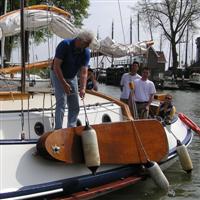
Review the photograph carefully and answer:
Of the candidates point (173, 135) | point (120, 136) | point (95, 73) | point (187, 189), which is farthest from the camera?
point (95, 73)

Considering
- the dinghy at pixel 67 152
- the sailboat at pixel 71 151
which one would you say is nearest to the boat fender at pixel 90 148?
the sailboat at pixel 71 151

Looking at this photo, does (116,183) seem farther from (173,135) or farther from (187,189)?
(173,135)

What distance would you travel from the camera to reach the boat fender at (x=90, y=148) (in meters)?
7.45

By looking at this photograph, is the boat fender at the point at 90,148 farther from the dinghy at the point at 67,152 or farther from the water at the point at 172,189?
the water at the point at 172,189

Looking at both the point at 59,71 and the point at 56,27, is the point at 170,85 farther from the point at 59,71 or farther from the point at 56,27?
the point at 59,71

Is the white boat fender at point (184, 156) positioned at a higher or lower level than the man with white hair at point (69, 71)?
lower

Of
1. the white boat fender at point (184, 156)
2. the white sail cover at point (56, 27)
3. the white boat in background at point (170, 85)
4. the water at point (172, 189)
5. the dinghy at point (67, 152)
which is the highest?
the white sail cover at point (56, 27)

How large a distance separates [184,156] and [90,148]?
3.30 meters

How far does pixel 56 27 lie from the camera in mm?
12352

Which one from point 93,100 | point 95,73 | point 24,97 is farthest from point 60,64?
point 95,73

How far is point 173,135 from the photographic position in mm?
10719

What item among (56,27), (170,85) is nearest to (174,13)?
(170,85)

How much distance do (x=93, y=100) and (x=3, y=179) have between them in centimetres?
352

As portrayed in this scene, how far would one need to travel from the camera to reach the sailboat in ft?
23.1
